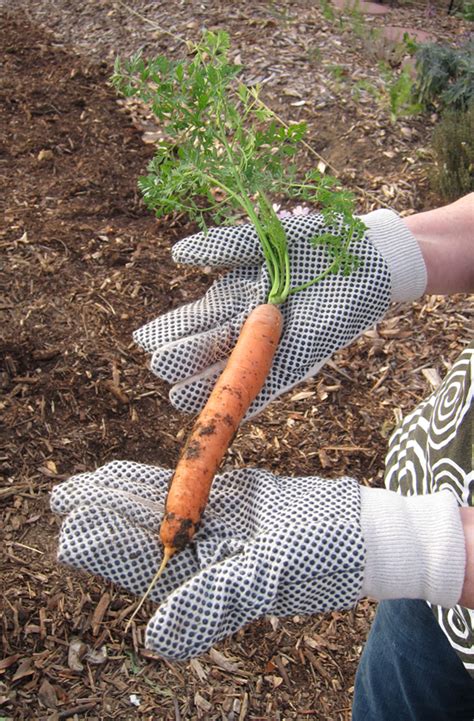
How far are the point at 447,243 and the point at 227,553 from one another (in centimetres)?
99

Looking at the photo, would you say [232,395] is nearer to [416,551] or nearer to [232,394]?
[232,394]

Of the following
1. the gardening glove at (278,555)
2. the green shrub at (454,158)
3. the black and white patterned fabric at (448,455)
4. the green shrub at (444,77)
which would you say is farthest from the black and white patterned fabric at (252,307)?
the green shrub at (444,77)

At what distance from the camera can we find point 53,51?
5.34 m

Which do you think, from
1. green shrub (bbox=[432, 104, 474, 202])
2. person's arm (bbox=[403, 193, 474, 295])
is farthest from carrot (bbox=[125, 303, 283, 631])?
green shrub (bbox=[432, 104, 474, 202])

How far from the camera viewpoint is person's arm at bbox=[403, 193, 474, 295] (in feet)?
6.17

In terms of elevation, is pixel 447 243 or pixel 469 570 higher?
pixel 447 243

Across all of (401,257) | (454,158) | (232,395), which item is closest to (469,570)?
(232,395)

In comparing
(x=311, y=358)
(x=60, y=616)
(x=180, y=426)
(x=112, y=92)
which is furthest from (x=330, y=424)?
(x=112, y=92)

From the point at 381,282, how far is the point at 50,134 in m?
3.11

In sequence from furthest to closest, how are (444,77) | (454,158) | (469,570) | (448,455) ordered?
1. (444,77)
2. (454,158)
3. (448,455)
4. (469,570)

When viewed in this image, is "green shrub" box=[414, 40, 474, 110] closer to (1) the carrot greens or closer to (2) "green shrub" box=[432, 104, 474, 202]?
(2) "green shrub" box=[432, 104, 474, 202]

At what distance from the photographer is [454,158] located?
372cm

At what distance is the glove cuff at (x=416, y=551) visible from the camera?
1307 millimetres

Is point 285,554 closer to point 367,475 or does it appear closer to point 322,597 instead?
point 322,597
